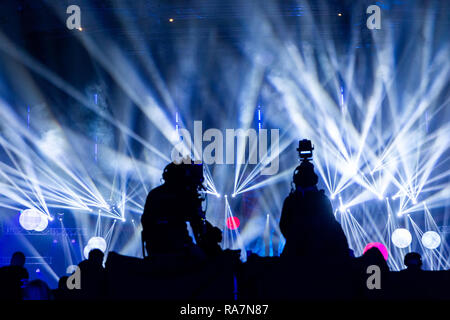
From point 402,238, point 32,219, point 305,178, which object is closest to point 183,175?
point 305,178

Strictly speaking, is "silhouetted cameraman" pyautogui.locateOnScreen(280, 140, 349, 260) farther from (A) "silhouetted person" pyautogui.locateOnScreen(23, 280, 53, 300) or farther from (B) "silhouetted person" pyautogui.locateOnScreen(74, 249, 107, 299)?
(A) "silhouetted person" pyautogui.locateOnScreen(23, 280, 53, 300)

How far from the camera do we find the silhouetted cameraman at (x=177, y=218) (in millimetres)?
3467

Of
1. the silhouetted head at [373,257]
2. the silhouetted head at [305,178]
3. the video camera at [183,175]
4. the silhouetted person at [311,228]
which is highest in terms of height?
the video camera at [183,175]

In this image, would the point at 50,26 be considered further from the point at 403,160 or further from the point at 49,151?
the point at 403,160

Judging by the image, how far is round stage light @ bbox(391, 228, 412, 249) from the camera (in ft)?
41.2

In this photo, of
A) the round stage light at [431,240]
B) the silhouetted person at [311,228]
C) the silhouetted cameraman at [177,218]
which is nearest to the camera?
the silhouetted person at [311,228]

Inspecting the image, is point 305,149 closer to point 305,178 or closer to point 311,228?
point 305,178

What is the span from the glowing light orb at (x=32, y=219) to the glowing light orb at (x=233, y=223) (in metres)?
5.13

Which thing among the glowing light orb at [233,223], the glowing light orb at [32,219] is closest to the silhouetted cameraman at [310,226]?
the glowing light orb at [32,219]

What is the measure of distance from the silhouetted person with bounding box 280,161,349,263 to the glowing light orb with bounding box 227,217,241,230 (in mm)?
10397

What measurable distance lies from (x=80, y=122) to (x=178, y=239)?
11270 millimetres

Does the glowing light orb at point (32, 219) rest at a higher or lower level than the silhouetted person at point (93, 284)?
higher

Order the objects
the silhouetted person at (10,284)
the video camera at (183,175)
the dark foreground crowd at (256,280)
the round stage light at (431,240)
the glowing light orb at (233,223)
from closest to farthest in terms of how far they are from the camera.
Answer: the dark foreground crowd at (256,280)
the silhouetted person at (10,284)
the video camera at (183,175)
the round stage light at (431,240)
the glowing light orb at (233,223)

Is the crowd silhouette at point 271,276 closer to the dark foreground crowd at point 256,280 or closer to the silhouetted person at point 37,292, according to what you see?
the dark foreground crowd at point 256,280
